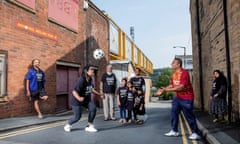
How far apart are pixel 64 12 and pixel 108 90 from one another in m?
5.06

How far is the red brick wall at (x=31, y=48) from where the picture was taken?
928cm

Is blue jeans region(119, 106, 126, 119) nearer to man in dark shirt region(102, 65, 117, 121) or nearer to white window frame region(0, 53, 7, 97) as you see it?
man in dark shirt region(102, 65, 117, 121)

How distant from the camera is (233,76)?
838 centimetres

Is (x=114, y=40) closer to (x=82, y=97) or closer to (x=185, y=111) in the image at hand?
(x=82, y=97)

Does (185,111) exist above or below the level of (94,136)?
above

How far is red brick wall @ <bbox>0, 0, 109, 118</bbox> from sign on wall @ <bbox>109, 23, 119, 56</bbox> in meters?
5.75

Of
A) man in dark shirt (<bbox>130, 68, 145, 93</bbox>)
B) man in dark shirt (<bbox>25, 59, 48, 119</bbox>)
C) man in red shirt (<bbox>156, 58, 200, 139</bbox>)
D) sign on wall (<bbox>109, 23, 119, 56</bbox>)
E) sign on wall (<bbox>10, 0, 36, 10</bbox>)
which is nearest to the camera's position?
man in red shirt (<bbox>156, 58, 200, 139</bbox>)

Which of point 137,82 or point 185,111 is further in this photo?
point 137,82

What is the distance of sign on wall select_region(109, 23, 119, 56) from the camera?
21362 millimetres

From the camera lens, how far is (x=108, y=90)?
395 inches

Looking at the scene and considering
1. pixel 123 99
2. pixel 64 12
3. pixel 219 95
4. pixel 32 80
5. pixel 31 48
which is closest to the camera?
pixel 219 95

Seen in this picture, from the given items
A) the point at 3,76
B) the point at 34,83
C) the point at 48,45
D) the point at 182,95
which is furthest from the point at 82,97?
the point at 48,45

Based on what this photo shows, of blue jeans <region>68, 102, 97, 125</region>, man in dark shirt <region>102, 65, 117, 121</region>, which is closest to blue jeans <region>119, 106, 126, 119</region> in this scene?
man in dark shirt <region>102, 65, 117, 121</region>

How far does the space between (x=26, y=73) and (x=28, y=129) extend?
114 inches
